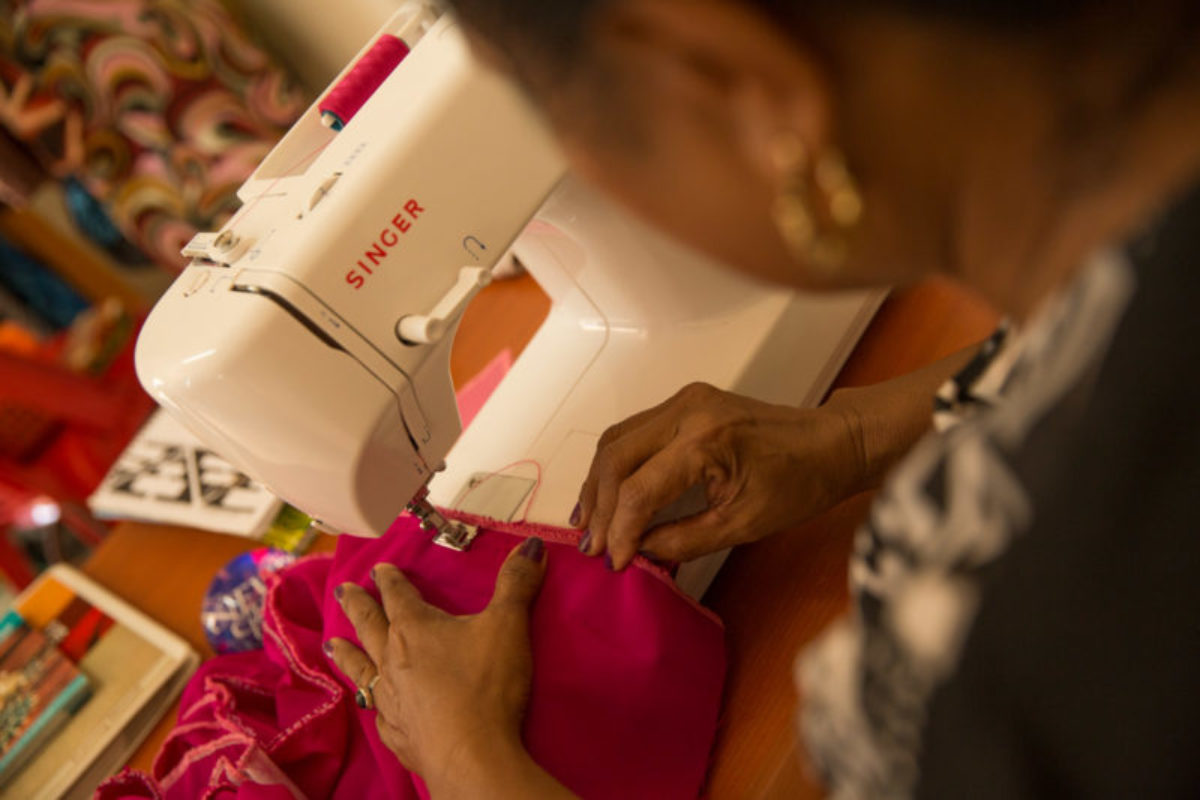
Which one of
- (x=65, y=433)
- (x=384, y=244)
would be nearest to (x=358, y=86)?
(x=384, y=244)

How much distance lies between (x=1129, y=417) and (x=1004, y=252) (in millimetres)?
88

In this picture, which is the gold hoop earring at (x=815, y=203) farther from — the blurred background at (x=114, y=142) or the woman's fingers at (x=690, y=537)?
the blurred background at (x=114, y=142)

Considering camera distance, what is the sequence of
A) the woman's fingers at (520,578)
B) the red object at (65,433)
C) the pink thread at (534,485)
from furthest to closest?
the red object at (65,433), the pink thread at (534,485), the woman's fingers at (520,578)

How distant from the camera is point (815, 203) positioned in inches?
11.8

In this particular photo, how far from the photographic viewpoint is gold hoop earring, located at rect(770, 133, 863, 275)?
0.93ft

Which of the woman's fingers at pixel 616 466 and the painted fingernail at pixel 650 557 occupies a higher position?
the woman's fingers at pixel 616 466

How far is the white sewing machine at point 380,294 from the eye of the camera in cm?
60

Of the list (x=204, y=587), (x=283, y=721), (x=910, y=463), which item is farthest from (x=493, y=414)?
(x=910, y=463)

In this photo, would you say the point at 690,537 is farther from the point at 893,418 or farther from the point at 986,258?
the point at 986,258

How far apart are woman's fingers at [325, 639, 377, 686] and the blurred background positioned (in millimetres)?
1262

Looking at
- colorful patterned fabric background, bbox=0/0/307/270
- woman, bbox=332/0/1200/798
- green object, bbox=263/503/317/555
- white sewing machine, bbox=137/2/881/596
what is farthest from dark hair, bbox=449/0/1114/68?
colorful patterned fabric background, bbox=0/0/307/270

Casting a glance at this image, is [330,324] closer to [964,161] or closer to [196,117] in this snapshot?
[964,161]

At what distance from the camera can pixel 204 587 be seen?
1.12 m

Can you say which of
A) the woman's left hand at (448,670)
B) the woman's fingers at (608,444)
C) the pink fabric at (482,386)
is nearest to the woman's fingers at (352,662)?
the woman's left hand at (448,670)
